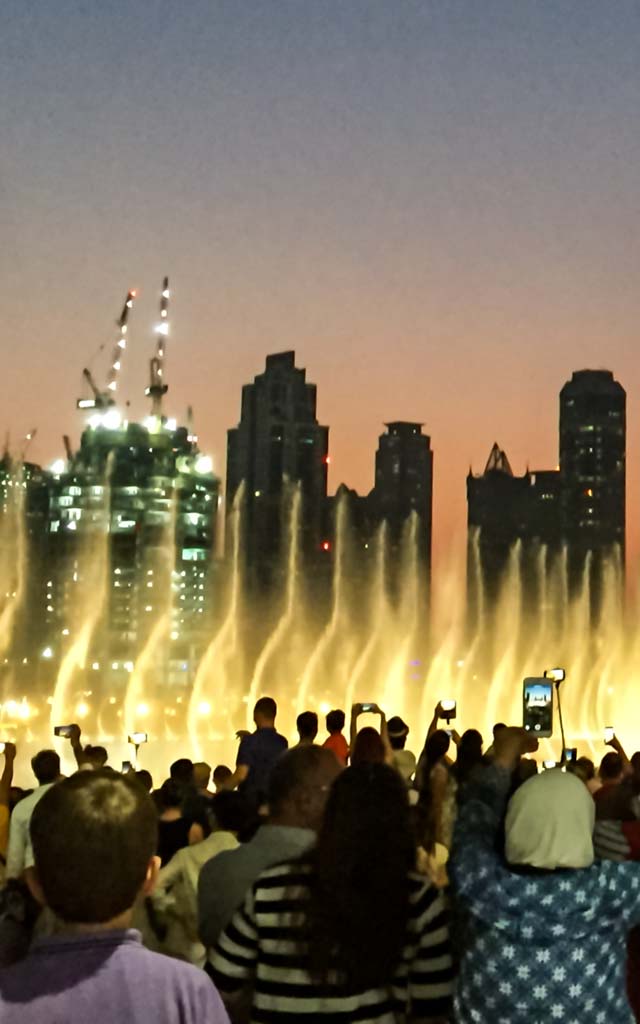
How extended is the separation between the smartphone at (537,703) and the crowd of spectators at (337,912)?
10765 mm

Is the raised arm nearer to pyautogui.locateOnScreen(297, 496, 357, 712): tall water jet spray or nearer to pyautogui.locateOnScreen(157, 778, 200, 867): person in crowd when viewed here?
pyautogui.locateOnScreen(157, 778, 200, 867): person in crowd

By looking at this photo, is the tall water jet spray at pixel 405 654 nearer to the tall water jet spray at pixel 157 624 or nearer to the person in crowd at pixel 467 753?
the tall water jet spray at pixel 157 624

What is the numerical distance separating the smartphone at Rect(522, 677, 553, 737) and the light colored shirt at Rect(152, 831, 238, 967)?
9853 millimetres

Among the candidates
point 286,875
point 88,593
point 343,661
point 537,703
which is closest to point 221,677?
point 343,661

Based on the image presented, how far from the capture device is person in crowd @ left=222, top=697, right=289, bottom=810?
9656mm

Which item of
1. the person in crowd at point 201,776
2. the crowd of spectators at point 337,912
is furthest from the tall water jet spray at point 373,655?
the crowd of spectators at point 337,912

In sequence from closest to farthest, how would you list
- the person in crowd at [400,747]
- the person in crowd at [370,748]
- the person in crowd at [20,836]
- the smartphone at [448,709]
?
the person in crowd at [20,836] → the person in crowd at [370,748] → the person in crowd at [400,747] → the smartphone at [448,709]

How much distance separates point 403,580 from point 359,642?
18.2 feet

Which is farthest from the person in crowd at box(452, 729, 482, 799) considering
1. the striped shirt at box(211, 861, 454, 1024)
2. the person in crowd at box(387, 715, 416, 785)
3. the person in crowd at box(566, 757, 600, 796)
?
the striped shirt at box(211, 861, 454, 1024)

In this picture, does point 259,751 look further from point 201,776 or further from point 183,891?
point 183,891

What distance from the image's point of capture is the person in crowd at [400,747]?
11.4 m

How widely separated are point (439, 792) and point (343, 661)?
79404 mm

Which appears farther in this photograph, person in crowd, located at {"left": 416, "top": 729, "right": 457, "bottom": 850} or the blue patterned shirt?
person in crowd, located at {"left": 416, "top": 729, "right": 457, "bottom": 850}

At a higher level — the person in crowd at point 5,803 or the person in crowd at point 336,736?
Answer: the person in crowd at point 336,736
